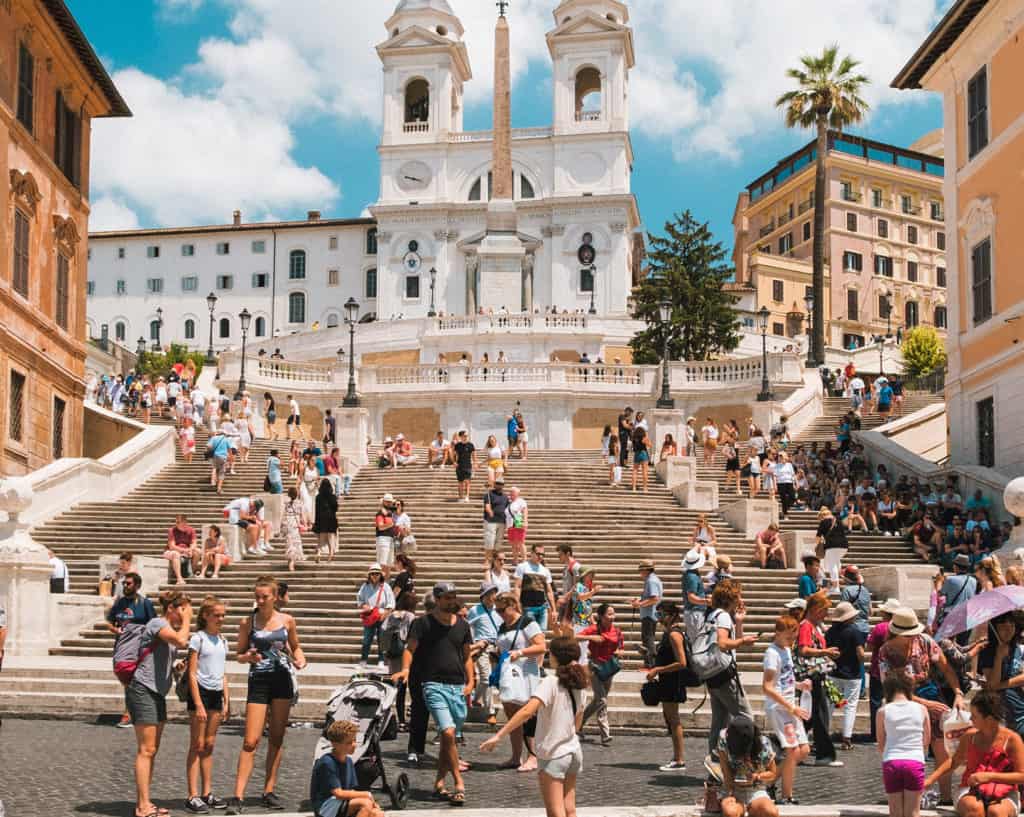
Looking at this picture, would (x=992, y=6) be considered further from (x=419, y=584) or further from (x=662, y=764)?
(x=662, y=764)

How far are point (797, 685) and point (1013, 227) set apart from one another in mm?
18689

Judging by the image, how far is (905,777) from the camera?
9883 millimetres

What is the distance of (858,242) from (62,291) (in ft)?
247

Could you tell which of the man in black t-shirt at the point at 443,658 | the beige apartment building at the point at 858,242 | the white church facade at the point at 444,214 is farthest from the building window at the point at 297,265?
the man in black t-shirt at the point at 443,658

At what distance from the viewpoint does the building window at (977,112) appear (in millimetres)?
29906

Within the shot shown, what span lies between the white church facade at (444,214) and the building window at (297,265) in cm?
7

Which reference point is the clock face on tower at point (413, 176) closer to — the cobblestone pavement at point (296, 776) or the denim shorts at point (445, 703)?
the cobblestone pavement at point (296, 776)

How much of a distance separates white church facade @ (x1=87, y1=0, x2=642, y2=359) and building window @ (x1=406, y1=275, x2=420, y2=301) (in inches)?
3.6

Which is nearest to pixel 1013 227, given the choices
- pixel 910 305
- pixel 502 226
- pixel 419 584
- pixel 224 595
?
pixel 419 584

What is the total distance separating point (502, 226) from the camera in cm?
7725

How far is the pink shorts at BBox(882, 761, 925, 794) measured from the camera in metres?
9.88

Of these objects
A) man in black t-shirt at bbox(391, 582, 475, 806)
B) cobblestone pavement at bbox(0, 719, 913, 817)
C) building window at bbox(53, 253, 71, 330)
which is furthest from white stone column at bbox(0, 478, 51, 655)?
building window at bbox(53, 253, 71, 330)

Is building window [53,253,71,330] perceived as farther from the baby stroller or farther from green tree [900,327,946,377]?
green tree [900,327,946,377]

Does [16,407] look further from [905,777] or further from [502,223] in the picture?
[502,223]
